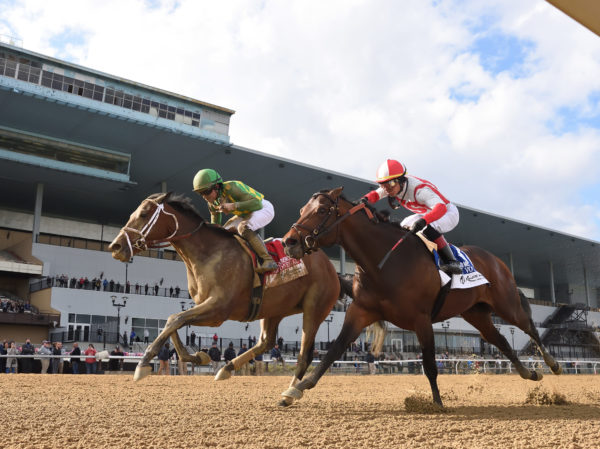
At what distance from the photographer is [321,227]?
216 inches

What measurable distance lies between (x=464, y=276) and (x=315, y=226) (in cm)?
190

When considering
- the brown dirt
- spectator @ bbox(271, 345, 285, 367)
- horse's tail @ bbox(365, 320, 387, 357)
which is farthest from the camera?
spectator @ bbox(271, 345, 285, 367)

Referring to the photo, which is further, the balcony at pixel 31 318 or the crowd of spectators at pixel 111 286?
the crowd of spectators at pixel 111 286

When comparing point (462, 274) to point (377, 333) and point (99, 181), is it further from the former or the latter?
point (99, 181)

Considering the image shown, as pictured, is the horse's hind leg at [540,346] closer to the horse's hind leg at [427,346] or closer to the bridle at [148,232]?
the horse's hind leg at [427,346]

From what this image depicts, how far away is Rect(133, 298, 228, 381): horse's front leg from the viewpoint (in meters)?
4.93

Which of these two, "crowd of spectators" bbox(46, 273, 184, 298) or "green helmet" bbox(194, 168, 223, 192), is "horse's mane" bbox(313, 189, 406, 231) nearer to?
"green helmet" bbox(194, 168, 223, 192)

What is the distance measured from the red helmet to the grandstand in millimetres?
24469

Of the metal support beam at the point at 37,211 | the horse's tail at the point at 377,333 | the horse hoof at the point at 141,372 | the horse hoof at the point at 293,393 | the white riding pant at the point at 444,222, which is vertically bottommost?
the horse hoof at the point at 293,393

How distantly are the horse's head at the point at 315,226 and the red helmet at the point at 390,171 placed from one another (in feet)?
1.77

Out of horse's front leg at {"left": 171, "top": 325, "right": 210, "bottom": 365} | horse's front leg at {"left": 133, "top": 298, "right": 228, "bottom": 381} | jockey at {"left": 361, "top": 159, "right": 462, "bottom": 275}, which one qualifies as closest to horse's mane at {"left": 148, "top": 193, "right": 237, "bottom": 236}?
horse's front leg at {"left": 133, "top": 298, "right": 228, "bottom": 381}

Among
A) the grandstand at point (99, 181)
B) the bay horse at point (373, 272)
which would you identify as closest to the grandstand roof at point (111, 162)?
the grandstand at point (99, 181)

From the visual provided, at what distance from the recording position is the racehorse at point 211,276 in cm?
561

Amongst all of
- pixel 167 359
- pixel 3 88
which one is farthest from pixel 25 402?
pixel 3 88
